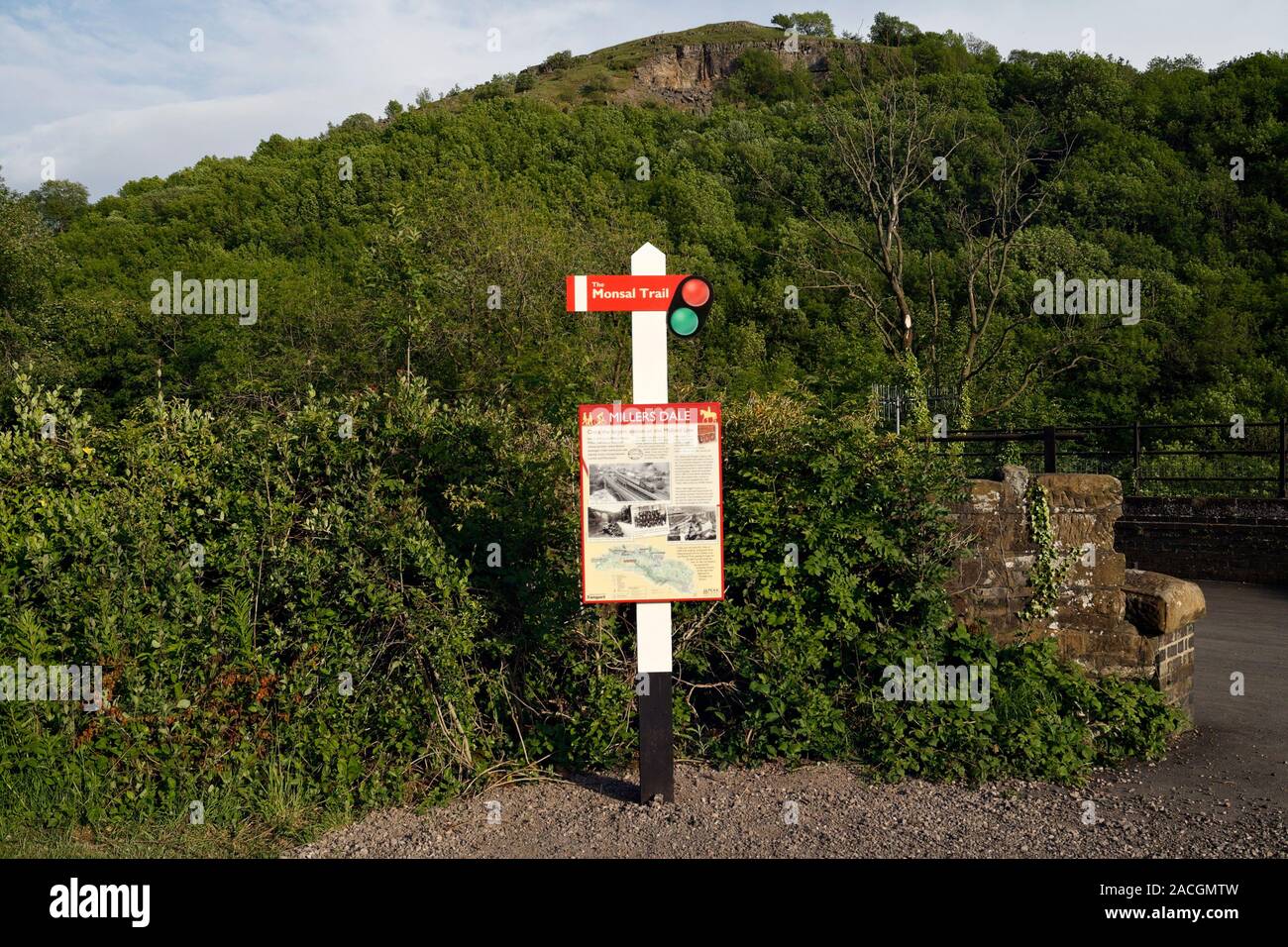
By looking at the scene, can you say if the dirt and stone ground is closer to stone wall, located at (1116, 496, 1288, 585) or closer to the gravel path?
the gravel path

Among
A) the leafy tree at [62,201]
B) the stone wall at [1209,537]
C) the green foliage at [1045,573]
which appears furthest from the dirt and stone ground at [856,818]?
the leafy tree at [62,201]

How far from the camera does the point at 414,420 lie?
6.45 m

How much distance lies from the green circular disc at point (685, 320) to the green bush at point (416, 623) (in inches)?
52.3

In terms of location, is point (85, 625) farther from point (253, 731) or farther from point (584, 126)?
point (584, 126)

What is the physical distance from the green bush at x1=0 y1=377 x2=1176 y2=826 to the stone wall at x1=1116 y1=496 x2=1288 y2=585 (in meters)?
9.86

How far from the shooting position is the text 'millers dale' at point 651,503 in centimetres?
552

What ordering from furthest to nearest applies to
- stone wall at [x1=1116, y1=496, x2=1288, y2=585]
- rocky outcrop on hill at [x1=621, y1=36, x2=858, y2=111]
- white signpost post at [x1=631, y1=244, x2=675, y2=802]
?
rocky outcrop on hill at [x1=621, y1=36, x2=858, y2=111]
stone wall at [x1=1116, y1=496, x2=1288, y2=585]
white signpost post at [x1=631, y1=244, x2=675, y2=802]

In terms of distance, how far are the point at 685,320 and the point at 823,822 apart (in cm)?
264

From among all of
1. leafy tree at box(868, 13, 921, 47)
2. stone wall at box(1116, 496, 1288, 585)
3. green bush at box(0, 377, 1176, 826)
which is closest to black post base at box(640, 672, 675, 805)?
green bush at box(0, 377, 1176, 826)

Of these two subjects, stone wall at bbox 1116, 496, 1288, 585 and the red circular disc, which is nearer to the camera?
the red circular disc

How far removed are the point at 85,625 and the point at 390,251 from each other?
6218 mm

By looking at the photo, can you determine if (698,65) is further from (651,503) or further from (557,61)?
(651,503)

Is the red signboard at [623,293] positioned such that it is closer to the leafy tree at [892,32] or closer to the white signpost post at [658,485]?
the white signpost post at [658,485]

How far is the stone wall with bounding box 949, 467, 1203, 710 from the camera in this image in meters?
6.80
